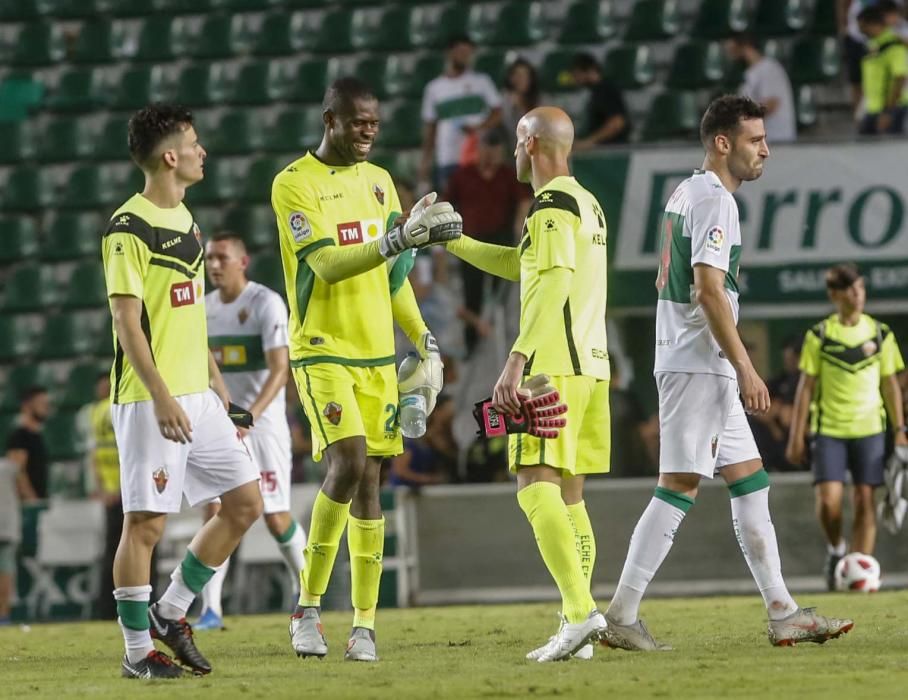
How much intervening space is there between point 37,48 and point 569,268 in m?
13.5

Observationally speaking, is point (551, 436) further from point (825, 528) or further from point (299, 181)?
point (825, 528)

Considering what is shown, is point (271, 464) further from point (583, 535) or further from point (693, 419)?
point (693, 419)

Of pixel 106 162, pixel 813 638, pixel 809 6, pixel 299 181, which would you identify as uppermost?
pixel 809 6

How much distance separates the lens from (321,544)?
23.2ft

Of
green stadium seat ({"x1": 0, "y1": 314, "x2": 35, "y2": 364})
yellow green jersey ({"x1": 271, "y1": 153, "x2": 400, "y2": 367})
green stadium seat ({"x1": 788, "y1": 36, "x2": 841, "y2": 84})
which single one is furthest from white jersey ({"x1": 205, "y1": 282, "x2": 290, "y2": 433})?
green stadium seat ({"x1": 788, "y1": 36, "x2": 841, "y2": 84})

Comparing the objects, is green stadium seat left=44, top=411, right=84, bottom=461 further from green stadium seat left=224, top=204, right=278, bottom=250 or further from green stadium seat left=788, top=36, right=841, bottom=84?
green stadium seat left=788, top=36, right=841, bottom=84

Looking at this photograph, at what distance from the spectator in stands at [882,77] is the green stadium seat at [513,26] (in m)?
3.79

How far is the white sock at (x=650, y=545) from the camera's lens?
6938 millimetres

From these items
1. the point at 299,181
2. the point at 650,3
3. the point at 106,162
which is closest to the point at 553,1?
the point at 650,3

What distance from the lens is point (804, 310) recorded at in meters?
13.0

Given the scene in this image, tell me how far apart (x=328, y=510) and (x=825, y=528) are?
574cm

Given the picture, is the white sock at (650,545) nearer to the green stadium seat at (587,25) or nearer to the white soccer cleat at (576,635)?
the white soccer cleat at (576,635)

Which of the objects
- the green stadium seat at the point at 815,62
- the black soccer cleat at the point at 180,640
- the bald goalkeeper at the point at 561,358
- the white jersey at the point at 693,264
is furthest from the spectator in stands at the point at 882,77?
the black soccer cleat at the point at 180,640

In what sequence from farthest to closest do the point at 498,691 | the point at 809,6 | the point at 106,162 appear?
the point at 106,162 < the point at 809,6 < the point at 498,691
